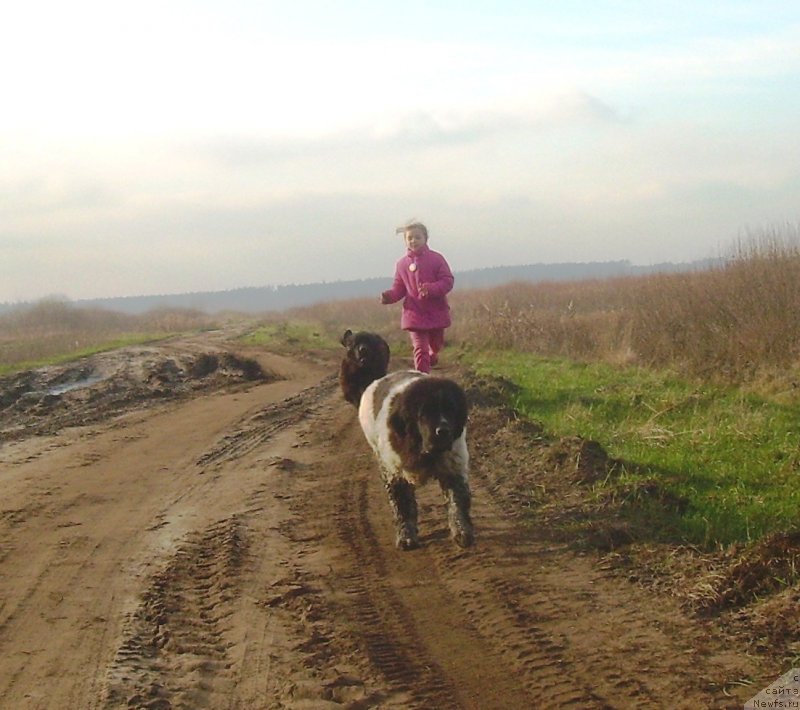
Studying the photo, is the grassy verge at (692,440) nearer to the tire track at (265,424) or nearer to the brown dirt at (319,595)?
the brown dirt at (319,595)

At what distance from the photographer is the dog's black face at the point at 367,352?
852cm

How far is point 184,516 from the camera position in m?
7.64

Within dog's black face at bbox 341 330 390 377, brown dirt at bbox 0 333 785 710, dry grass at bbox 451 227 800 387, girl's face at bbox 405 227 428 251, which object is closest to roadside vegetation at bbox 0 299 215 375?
dry grass at bbox 451 227 800 387

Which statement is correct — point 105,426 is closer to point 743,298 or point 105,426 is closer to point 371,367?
point 371,367

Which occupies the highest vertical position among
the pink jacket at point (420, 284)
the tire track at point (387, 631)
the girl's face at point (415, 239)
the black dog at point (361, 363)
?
the girl's face at point (415, 239)

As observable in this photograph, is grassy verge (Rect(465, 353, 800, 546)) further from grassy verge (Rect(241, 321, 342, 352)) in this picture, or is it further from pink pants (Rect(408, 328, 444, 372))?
grassy verge (Rect(241, 321, 342, 352))

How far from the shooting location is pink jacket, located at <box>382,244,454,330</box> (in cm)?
951

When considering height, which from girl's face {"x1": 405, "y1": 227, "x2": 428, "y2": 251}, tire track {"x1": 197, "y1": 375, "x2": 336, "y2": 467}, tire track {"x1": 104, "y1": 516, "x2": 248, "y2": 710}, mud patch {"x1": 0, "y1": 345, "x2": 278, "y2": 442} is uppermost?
girl's face {"x1": 405, "y1": 227, "x2": 428, "y2": 251}

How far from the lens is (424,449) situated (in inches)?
253

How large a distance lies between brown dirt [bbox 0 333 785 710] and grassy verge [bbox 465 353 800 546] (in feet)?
1.88

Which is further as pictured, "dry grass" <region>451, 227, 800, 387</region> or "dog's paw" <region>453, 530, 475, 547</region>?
"dry grass" <region>451, 227, 800, 387</region>

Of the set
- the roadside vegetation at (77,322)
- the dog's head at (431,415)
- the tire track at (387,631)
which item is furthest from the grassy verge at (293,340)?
the tire track at (387,631)

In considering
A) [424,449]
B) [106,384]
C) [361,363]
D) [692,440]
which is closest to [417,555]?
[424,449]

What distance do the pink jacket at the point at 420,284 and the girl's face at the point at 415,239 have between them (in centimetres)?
6
